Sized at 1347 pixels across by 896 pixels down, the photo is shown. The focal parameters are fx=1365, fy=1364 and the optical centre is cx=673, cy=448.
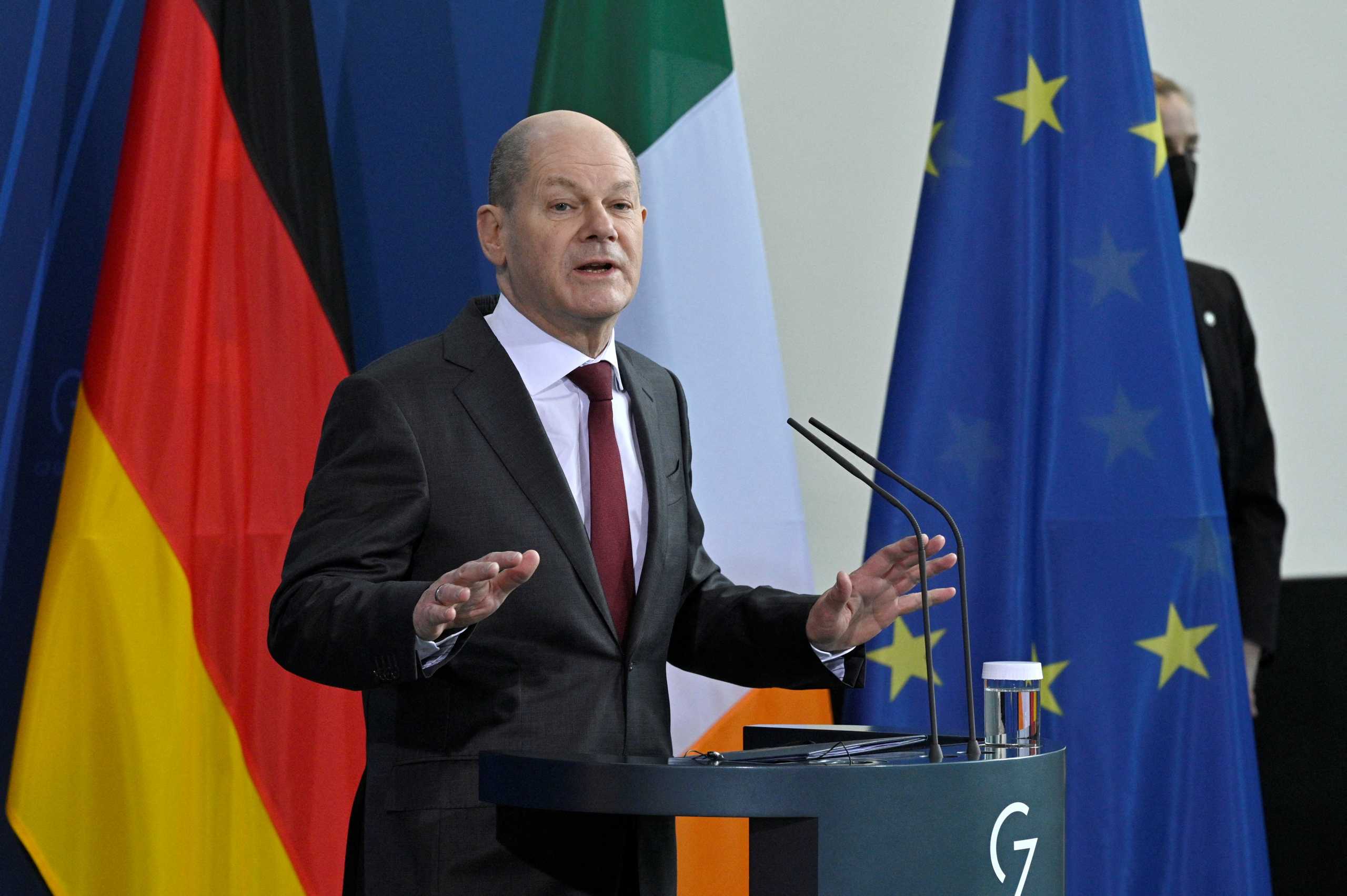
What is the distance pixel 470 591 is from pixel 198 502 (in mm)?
1327

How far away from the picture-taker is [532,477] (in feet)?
5.29

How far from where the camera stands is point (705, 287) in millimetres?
2709

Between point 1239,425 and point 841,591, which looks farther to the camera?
point 1239,425

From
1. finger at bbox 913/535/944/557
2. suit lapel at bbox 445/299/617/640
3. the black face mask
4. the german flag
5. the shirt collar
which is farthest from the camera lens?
the black face mask

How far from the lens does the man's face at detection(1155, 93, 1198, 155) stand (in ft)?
10.4

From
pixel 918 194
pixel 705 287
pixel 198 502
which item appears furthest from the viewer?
pixel 918 194

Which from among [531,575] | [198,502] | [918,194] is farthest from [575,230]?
[918,194]

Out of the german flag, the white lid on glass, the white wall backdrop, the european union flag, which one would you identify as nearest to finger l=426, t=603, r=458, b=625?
the white lid on glass

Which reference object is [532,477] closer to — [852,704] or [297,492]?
[297,492]

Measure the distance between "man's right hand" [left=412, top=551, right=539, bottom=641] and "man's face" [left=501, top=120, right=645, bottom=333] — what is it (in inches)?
19.9

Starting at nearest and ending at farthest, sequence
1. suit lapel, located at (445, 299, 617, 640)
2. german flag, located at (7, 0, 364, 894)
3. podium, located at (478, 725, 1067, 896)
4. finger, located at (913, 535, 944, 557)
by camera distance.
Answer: podium, located at (478, 725, 1067, 896) → finger, located at (913, 535, 944, 557) → suit lapel, located at (445, 299, 617, 640) → german flag, located at (7, 0, 364, 894)

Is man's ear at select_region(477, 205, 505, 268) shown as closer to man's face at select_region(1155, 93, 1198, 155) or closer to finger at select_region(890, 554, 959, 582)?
finger at select_region(890, 554, 959, 582)

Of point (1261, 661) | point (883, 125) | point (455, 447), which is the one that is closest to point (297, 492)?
point (455, 447)

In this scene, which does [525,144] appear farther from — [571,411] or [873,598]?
[873,598]
